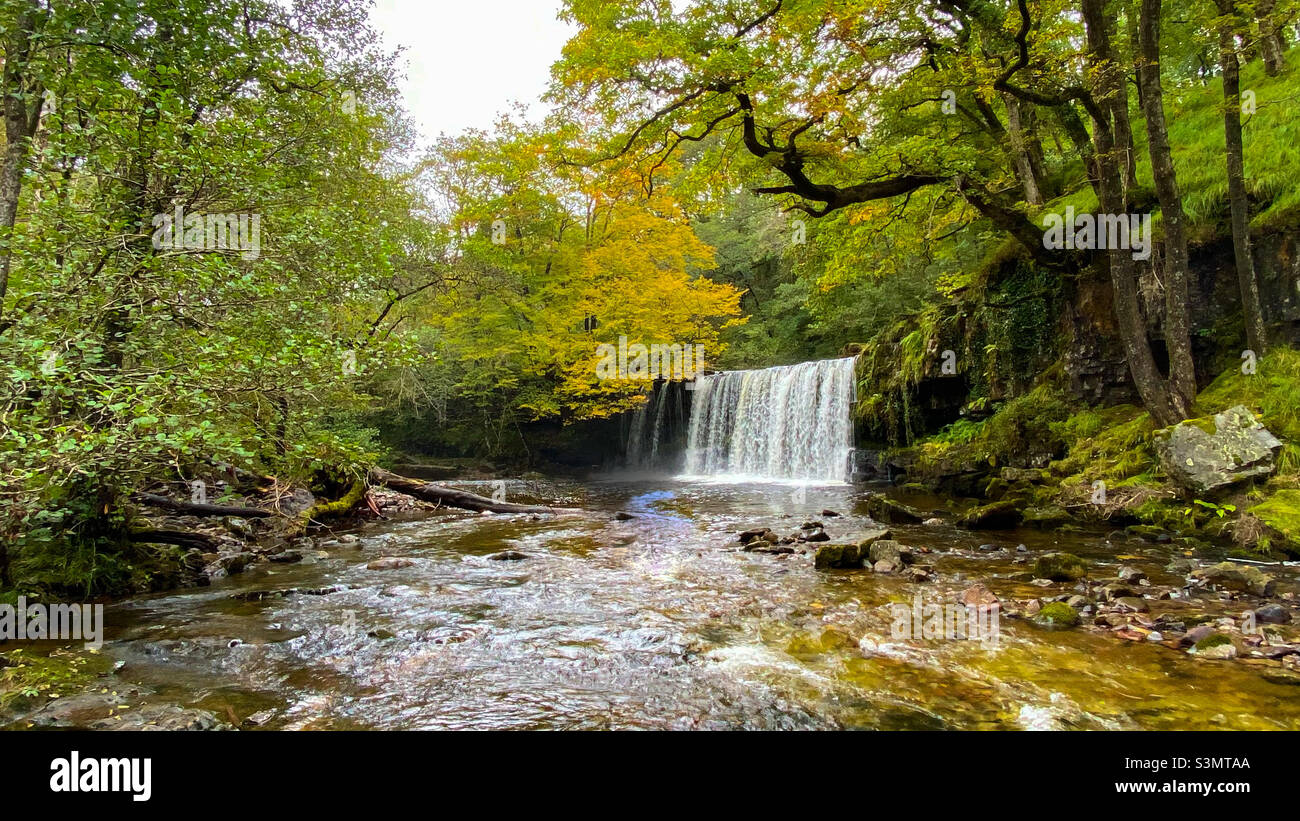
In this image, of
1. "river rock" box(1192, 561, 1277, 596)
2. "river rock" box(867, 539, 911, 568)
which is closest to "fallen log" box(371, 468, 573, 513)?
"river rock" box(867, 539, 911, 568)

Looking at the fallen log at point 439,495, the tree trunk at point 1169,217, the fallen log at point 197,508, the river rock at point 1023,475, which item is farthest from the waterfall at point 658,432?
the fallen log at point 197,508

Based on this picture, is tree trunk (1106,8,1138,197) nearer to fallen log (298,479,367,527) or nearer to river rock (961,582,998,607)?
river rock (961,582,998,607)

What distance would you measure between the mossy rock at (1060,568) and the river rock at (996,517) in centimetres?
265

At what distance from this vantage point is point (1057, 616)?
4.64m

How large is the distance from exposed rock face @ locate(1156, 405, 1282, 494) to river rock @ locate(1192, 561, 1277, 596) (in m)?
2.29

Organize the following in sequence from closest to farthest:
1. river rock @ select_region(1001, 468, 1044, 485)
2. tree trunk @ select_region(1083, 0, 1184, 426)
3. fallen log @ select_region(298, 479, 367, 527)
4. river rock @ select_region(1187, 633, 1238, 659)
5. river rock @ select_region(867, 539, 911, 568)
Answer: river rock @ select_region(1187, 633, 1238, 659)
river rock @ select_region(867, 539, 911, 568)
tree trunk @ select_region(1083, 0, 1184, 426)
fallen log @ select_region(298, 479, 367, 527)
river rock @ select_region(1001, 468, 1044, 485)

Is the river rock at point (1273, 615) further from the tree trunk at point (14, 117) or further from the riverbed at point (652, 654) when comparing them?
the tree trunk at point (14, 117)

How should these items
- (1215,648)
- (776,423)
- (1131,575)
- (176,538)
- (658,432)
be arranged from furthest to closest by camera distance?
(658,432) < (776,423) < (176,538) < (1131,575) < (1215,648)

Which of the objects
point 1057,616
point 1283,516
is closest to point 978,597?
point 1057,616

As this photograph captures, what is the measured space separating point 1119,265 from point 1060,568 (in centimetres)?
600

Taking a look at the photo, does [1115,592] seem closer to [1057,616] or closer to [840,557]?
[1057,616]

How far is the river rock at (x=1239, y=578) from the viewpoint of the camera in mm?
5047

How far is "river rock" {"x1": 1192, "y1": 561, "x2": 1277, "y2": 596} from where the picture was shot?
16.6 ft
